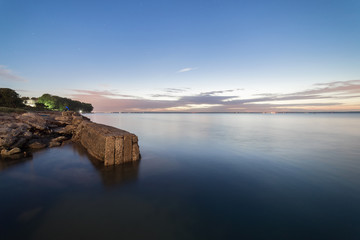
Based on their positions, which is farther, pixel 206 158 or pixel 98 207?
pixel 206 158

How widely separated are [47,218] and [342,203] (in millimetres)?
8636

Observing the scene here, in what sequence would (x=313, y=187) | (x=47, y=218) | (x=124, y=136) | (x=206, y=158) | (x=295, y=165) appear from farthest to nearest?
1. (x=206, y=158)
2. (x=295, y=165)
3. (x=124, y=136)
4. (x=313, y=187)
5. (x=47, y=218)

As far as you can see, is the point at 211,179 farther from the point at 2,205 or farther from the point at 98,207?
the point at 2,205

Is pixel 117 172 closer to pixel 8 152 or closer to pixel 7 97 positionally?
pixel 8 152

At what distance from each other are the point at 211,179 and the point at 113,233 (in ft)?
13.6

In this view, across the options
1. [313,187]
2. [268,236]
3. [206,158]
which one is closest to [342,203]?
[313,187]

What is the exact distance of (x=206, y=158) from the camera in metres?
9.46

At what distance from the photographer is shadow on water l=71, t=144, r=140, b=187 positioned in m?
5.80

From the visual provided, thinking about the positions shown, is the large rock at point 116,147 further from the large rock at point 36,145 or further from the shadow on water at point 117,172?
the large rock at point 36,145

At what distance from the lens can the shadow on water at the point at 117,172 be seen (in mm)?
5804

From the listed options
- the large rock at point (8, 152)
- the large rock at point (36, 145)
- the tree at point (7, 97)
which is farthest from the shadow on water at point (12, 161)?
the tree at point (7, 97)

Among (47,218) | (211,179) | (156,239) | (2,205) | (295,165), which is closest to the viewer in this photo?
(156,239)

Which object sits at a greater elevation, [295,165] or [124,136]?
[124,136]

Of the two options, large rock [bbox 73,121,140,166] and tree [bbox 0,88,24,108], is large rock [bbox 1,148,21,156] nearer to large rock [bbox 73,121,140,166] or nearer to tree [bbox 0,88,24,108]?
large rock [bbox 73,121,140,166]
